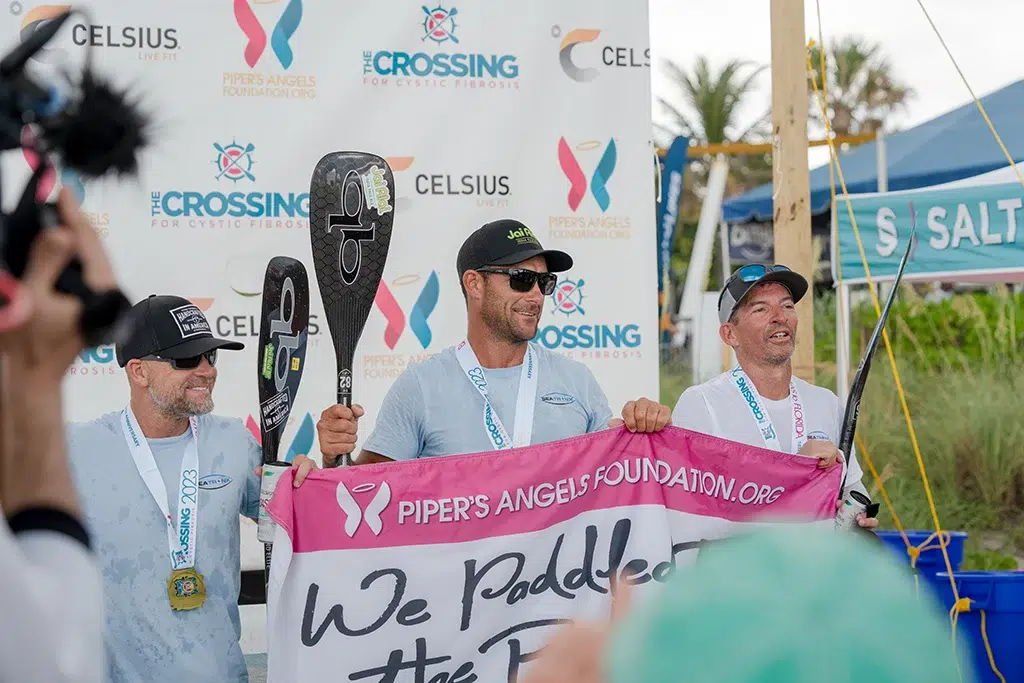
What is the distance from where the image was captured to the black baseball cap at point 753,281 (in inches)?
163

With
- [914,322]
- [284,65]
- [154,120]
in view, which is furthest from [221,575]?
[914,322]

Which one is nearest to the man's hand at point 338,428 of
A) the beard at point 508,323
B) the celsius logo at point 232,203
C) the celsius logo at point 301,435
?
the beard at point 508,323

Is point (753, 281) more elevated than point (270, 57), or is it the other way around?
point (270, 57)

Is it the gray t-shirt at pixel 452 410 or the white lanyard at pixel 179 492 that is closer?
the white lanyard at pixel 179 492

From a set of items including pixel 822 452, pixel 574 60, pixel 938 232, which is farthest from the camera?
pixel 938 232

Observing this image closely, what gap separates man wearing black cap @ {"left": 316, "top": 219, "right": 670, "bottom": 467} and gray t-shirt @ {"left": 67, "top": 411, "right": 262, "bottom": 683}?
0.37 meters

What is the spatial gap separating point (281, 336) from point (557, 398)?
0.89 m

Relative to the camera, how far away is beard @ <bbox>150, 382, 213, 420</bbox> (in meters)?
3.35

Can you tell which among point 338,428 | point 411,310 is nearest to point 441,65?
point 411,310

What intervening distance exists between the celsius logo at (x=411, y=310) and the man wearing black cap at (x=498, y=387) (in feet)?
3.99

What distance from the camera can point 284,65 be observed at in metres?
4.86

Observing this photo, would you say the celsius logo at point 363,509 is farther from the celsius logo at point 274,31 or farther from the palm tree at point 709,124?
the palm tree at point 709,124

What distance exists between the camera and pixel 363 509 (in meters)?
3.36

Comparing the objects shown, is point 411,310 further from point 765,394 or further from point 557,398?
point 765,394
